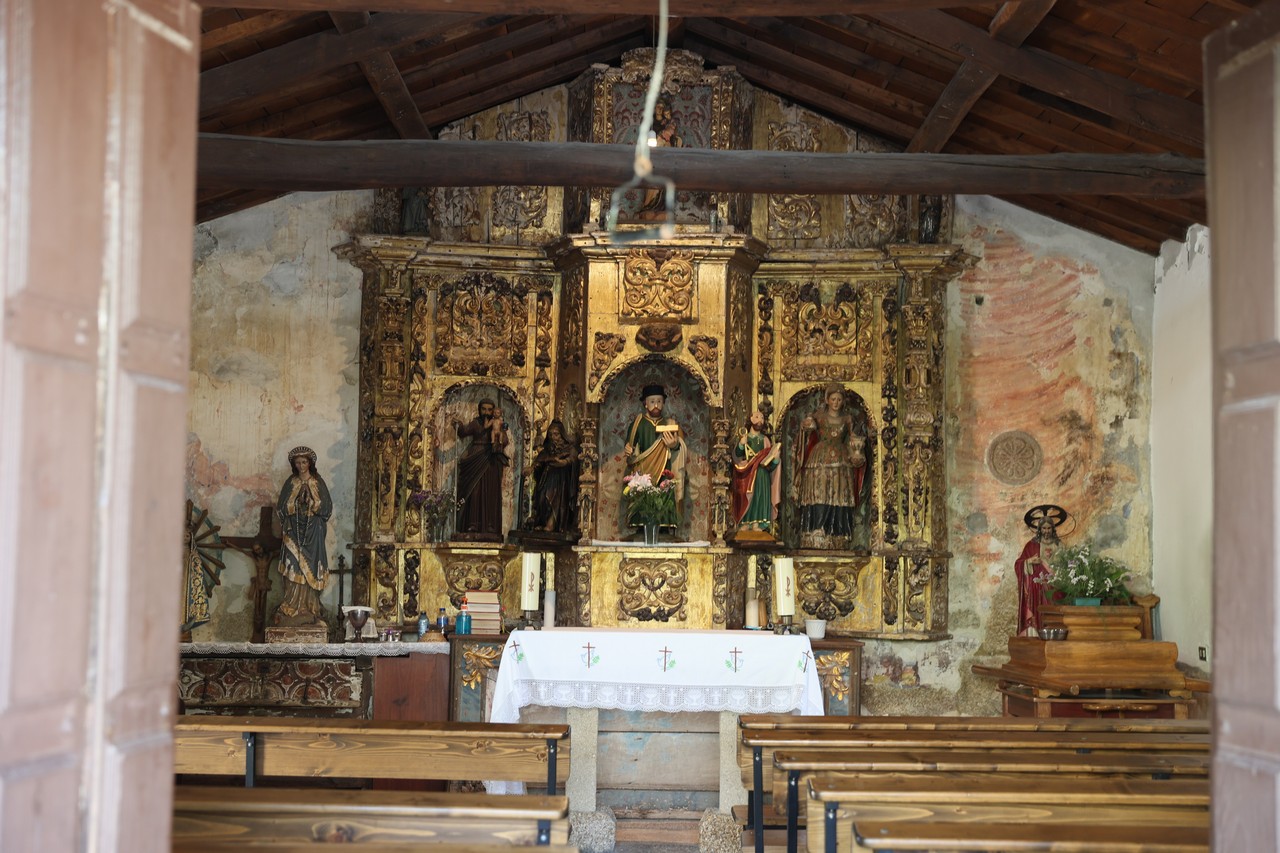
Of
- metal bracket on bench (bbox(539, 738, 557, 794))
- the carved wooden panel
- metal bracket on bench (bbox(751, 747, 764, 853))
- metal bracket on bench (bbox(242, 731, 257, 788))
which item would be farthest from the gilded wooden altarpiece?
metal bracket on bench (bbox(242, 731, 257, 788))

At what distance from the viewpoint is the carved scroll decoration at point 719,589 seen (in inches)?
505

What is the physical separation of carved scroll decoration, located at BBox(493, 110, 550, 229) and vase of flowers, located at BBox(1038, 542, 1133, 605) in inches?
232

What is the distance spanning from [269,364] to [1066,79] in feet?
25.0

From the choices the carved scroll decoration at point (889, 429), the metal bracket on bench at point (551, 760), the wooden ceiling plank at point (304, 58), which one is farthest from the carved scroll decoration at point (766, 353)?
the metal bracket on bench at point (551, 760)

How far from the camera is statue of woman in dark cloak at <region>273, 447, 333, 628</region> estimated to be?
12766 millimetres

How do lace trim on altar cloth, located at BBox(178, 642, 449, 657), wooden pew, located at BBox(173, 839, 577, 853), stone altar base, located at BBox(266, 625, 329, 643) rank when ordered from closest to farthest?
wooden pew, located at BBox(173, 839, 577, 853)
lace trim on altar cloth, located at BBox(178, 642, 449, 657)
stone altar base, located at BBox(266, 625, 329, 643)

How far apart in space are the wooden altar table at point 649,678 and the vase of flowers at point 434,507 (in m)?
3.46

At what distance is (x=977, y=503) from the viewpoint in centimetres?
1362

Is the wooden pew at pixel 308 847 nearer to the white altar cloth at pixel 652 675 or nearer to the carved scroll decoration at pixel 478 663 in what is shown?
the white altar cloth at pixel 652 675

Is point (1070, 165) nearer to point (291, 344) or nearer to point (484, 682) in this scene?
point (484, 682)

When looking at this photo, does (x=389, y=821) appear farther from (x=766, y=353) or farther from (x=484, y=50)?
(x=766, y=353)

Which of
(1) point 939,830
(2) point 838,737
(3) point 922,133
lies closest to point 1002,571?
(3) point 922,133

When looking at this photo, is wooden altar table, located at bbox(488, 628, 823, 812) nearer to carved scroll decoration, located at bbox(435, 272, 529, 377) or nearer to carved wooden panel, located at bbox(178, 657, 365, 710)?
carved wooden panel, located at bbox(178, 657, 365, 710)

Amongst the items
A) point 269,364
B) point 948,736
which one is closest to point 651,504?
point 269,364
